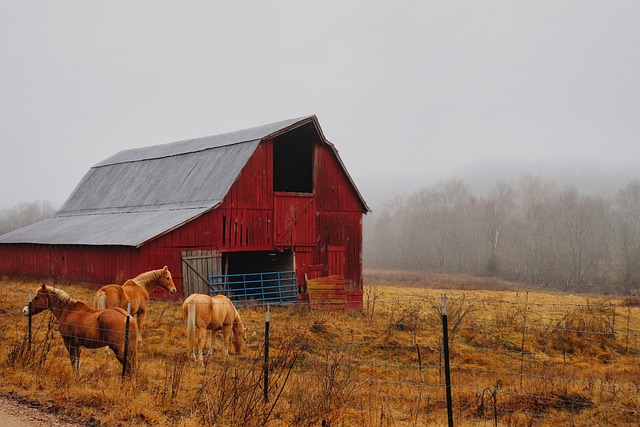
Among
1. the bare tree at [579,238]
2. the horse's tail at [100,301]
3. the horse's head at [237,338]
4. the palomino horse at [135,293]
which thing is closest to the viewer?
the horse's tail at [100,301]

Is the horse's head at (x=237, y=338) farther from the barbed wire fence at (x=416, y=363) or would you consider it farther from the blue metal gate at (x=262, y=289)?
the blue metal gate at (x=262, y=289)

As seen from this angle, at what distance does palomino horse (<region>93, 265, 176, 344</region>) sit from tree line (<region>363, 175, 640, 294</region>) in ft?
136

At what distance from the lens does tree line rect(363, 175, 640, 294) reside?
59.8 meters

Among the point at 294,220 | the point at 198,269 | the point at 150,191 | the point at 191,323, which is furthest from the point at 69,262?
the point at 191,323

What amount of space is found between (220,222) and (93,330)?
1339 centimetres

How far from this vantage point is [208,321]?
47.3 ft

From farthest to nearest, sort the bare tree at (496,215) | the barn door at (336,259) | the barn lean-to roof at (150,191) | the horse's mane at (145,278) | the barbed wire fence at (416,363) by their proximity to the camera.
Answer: the bare tree at (496,215)
the barn door at (336,259)
the barn lean-to roof at (150,191)
the horse's mane at (145,278)
the barbed wire fence at (416,363)

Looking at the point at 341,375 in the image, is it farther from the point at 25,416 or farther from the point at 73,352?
the point at 25,416

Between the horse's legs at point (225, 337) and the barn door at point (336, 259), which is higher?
the barn door at point (336, 259)

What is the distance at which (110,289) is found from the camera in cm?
1485

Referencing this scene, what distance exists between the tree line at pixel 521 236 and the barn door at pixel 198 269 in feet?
121

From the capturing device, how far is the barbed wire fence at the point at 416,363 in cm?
969

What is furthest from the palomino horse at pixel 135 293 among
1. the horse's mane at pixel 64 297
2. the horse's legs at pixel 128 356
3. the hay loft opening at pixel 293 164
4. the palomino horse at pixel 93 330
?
the hay loft opening at pixel 293 164

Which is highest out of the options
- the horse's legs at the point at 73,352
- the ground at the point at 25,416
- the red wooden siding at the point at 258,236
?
the red wooden siding at the point at 258,236
